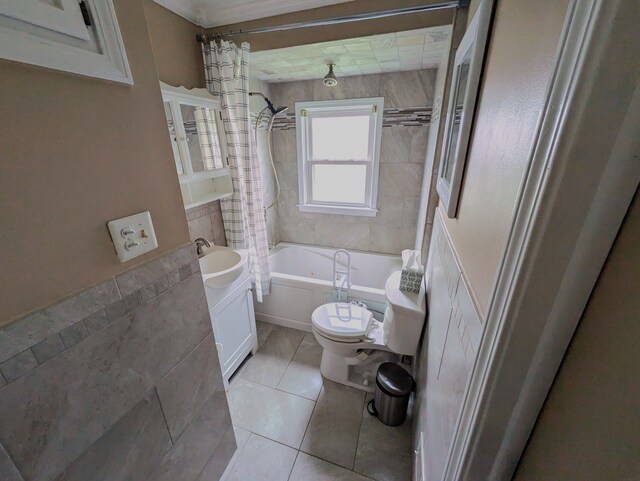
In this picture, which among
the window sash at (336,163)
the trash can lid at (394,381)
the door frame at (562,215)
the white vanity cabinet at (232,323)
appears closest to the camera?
the door frame at (562,215)

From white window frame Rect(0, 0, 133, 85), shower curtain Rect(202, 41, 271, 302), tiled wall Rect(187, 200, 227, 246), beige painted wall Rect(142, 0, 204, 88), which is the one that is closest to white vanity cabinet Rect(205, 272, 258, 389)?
shower curtain Rect(202, 41, 271, 302)

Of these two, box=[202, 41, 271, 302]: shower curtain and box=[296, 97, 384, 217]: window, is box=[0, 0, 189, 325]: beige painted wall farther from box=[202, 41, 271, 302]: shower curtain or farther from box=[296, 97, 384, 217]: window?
box=[296, 97, 384, 217]: window

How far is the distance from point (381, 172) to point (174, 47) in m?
1.90

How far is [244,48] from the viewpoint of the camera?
5.36ft

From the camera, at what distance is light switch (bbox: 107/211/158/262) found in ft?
2.20

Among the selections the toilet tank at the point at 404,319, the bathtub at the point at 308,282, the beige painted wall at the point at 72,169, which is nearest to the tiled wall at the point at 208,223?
the bathtub at the point at 308,282

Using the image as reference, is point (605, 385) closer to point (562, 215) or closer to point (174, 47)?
point (562, 215)

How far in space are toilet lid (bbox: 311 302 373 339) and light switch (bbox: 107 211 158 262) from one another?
1.23 meters

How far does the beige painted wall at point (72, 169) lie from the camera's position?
0.50m

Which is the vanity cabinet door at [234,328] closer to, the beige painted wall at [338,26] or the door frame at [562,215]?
the door frame at [562,215]

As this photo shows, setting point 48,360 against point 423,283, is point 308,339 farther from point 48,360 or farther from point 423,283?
point 48,360

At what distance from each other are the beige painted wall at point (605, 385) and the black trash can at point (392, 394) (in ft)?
3.74

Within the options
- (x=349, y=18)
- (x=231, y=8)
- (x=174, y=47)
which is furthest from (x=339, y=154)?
(x=174, y=47)

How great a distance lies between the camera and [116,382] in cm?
72
